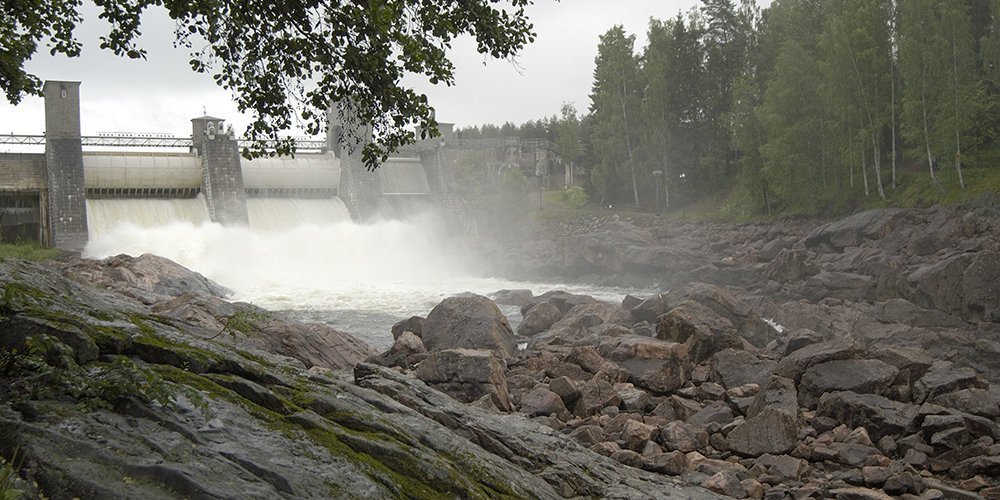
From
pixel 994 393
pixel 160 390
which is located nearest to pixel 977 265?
pixel 994 393

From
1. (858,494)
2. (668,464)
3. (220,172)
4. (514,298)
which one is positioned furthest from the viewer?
(220,172)

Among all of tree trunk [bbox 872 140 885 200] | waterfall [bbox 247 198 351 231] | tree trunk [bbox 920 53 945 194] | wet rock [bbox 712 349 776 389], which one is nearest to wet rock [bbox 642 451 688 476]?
wet rock [bbox 712 349 776 389]

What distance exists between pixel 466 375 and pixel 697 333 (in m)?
6.18

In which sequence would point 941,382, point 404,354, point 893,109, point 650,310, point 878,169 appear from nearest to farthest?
1. point 941,382
2. point 404,354
3. point 650,310
4. point 893,109
5. point 878,169

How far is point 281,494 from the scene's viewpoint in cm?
591

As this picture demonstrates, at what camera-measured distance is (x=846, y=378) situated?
50.1ft

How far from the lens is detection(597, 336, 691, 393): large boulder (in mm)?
16562

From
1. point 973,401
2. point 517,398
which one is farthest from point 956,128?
point 517,398

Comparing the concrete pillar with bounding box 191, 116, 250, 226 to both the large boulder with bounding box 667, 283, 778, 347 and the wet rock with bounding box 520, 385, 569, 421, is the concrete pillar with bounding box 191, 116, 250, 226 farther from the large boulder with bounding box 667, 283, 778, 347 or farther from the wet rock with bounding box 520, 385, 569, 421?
the wet rock with bounding box 520, 385, 569, 421

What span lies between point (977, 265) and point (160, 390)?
87.6 ft

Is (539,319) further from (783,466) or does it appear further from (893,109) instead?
(893,109)

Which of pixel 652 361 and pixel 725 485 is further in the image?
pixel 652 361

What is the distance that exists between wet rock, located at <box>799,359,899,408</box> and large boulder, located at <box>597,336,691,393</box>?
7.93ft

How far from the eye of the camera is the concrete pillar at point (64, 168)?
42.0 metres
